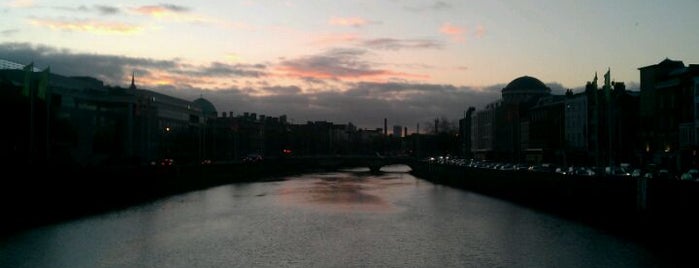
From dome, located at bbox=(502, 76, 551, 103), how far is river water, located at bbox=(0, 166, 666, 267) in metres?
115

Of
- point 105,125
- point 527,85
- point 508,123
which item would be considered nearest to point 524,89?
point 527,85

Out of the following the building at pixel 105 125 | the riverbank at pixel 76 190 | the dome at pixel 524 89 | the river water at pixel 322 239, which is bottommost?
the river water at pixel 322 239

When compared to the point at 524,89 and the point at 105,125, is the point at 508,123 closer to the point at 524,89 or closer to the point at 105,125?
the point at 524,89

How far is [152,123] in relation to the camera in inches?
5517

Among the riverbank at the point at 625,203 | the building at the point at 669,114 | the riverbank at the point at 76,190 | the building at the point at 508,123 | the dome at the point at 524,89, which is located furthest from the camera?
the dome at the point at 524,89

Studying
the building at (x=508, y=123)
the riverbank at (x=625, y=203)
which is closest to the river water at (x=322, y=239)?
the riverbank at (x=625, y=203)

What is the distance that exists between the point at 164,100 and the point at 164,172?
244 ft

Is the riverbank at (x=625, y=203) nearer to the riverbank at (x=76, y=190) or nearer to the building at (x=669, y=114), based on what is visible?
the building at (x=669, y=114)

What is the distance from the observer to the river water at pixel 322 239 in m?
36.5

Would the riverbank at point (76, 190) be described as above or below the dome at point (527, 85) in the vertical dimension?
below

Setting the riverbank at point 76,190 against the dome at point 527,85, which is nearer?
the riverbank at point 76,190

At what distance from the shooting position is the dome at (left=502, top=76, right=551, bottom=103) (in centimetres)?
17788

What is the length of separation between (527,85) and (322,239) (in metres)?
143

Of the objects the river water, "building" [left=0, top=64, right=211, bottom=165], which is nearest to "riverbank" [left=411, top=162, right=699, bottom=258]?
the river water
